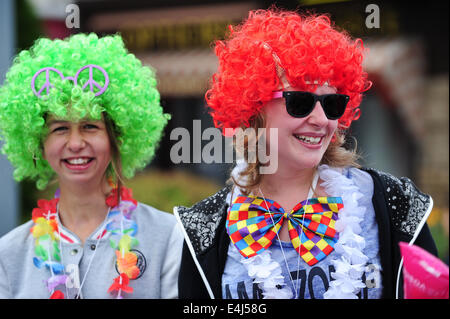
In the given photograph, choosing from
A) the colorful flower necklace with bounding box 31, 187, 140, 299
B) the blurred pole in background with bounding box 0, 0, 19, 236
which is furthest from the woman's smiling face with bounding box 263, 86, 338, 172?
the blurred pole in background with bounding box 0, 0, 19, 236

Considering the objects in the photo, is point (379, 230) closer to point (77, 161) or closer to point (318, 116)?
point (318, 116)

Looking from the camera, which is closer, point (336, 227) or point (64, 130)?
point (336, 227)

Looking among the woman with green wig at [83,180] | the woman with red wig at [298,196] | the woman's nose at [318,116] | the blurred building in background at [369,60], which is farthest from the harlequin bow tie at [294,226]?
the blurred building in background at [369,60]

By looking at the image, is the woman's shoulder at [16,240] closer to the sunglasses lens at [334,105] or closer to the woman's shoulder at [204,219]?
the woman's shoulder at [204,219]

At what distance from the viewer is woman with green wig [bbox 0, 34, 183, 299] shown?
2.62 metres

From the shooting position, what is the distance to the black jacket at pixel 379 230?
2.19 m

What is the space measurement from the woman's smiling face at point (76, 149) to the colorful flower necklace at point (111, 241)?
23 cm

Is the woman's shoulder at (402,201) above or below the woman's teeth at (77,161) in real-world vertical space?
below

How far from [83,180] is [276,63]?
1098 millimetres

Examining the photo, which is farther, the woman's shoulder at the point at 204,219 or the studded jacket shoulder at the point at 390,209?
the woman's shoulder at the point at 204,219

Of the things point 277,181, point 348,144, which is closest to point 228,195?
point 277,181

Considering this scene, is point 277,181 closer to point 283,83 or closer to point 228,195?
point 228,195

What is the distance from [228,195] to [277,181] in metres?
0.25
